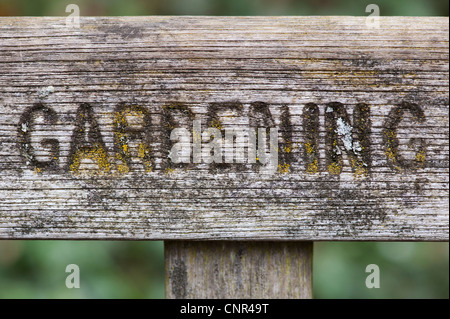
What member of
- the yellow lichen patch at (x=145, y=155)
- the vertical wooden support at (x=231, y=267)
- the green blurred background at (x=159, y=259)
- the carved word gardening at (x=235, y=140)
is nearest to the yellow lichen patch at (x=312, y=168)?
the carved word gardening at (x=235, y=140)

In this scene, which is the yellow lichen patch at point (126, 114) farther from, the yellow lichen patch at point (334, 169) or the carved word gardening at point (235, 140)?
the yellow lichen patch at point (334, 169)

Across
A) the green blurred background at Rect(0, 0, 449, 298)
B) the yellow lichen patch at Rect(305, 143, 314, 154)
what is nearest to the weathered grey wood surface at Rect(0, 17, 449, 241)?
the yellow lichen patch at Rect(305, 143, 314, 154)

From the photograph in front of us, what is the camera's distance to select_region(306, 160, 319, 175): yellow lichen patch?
30.4 inches

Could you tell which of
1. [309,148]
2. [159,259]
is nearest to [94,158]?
[309,148]

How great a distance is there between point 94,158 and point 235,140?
0.22 metres

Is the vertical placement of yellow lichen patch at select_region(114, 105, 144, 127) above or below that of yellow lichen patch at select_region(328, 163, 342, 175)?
above

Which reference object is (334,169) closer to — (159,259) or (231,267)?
(231,267)

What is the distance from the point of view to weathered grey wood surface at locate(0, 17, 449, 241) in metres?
0.77

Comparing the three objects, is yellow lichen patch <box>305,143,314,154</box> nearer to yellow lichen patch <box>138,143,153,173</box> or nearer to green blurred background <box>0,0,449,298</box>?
yellow lichen patch <box>138,143,153,173</box>

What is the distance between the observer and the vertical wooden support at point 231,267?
0.84 m

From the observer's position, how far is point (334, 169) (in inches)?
30.4

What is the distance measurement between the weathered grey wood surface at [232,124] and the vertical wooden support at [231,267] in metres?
0.06

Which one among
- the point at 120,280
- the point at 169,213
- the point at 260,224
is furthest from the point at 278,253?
the point at 120,280

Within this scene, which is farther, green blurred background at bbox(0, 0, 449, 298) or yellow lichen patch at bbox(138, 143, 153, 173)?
green blurred background at bbox(0, 0, 449, 298)
